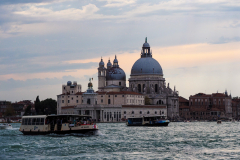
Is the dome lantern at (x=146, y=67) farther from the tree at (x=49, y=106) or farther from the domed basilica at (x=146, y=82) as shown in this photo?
the tree at (x=49, y=106)

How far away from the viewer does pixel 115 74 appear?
509ft

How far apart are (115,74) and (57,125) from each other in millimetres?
102143

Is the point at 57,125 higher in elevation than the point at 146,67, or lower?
lower

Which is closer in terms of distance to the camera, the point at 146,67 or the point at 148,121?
the point at 148,121

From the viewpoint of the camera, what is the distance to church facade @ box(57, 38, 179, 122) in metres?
133

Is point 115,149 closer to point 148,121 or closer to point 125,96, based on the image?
point 148,121

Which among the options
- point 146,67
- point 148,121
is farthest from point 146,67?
point 148,121

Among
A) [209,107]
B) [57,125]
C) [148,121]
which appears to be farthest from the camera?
[209,107]

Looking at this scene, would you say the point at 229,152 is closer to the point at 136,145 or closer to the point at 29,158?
the point at 136,145

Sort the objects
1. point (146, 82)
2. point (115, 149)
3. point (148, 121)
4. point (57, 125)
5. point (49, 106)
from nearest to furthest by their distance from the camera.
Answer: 1. point (115, 149)
2. point (57, 125)
3. point (148, 121)
4. point (146, 82)
5. point (49, 106)

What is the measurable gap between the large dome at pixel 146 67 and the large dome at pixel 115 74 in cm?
346

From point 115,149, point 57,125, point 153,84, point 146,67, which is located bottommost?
point 115,149

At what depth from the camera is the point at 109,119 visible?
434ft

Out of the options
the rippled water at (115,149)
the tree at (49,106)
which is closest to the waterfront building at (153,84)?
the tree at (49,106)
